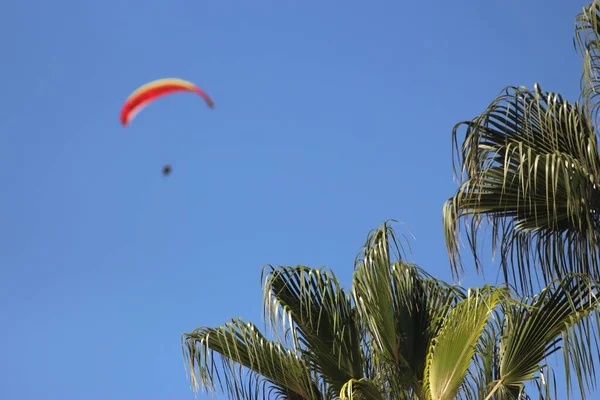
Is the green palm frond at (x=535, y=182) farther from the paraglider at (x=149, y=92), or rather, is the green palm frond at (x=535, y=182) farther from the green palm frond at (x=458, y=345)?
the paraglider at (x=149, y=92)

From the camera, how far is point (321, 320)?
10.7 meters

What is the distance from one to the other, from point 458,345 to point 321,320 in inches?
61.1

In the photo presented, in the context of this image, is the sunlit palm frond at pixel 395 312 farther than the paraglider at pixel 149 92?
No

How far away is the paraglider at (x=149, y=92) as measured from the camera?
559 inches

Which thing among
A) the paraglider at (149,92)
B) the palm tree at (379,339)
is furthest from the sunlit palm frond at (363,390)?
the paraglider at (149,92)

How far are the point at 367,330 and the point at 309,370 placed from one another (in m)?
0.70

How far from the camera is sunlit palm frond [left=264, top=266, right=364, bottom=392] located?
10539 mm

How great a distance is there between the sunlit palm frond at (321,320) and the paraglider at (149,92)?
A: 3.86 meters

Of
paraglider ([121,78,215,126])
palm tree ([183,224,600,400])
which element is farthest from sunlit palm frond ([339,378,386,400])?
paraglider ([121,78,215,126])

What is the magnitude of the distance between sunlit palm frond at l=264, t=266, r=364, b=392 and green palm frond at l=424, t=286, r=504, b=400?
0.97 metres

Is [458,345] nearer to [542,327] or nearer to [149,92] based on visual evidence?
[542,327]

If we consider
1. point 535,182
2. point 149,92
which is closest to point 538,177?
point 535,182

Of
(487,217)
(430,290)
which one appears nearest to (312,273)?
(430,290)

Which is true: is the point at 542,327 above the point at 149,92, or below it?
below
